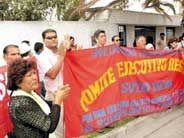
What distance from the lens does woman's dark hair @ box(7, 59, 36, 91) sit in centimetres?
356

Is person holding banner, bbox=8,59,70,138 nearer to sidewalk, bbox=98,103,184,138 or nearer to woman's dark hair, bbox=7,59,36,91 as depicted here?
woman's dark hair, bbox=7,59,36,91

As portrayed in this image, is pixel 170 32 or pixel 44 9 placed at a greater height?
pixel 44 9

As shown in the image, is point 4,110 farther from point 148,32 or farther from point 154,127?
point 148,32

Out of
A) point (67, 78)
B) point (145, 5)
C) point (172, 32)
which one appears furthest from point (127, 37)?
point (67, 78)

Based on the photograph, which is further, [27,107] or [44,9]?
[44,9]

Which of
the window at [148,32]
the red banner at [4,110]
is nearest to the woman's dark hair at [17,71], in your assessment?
the red banner at [4,110]

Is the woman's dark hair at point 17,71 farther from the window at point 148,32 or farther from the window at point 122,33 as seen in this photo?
the window at point 148,32

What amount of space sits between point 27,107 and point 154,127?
4676 millimetres

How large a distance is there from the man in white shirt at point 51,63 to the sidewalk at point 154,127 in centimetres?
150

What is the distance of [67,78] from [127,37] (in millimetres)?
11878

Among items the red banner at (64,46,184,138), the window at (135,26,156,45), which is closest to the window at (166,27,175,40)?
the window at (135,26,156,45)

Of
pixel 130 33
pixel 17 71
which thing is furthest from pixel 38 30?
pixel 17 71

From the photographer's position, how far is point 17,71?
11.7 feet

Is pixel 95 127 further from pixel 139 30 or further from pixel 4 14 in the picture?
pixel 139 30
